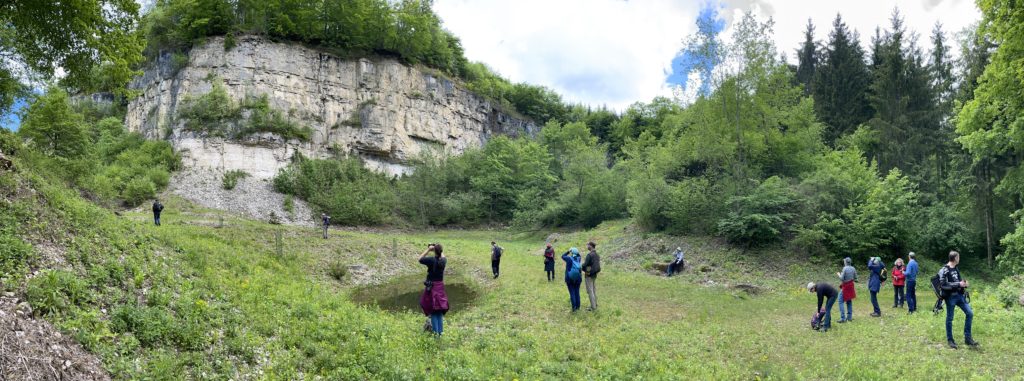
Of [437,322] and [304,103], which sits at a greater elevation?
[304,103]

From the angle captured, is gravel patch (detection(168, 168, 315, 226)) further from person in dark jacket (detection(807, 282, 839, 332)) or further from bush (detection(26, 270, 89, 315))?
person in dark jacket (detection(807, 282, 839, 332))

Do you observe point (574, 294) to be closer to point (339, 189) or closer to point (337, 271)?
point (337, 271)

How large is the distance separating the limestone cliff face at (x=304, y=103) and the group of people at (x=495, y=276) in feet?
117

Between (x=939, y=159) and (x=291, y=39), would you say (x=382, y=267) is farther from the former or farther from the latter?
(x=291, y=39)

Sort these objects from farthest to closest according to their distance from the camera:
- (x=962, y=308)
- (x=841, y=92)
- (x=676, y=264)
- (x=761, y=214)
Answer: (x=841, y=92) < (x=761, y=214) < (x=676, y=264) < (x=962, y=308)

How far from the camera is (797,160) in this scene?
2728 centimetres

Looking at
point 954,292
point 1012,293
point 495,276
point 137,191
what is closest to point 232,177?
point 137,191

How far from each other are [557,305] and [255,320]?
731cm

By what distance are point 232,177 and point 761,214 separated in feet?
134

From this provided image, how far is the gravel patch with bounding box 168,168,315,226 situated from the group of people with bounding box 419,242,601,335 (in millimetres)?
27132

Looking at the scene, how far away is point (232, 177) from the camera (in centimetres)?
4091

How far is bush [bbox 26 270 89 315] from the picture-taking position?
545 cm

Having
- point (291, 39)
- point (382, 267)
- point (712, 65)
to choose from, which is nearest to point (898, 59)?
point (712, 65)

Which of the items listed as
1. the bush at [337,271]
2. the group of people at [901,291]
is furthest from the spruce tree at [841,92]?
the bush at [337,271]
